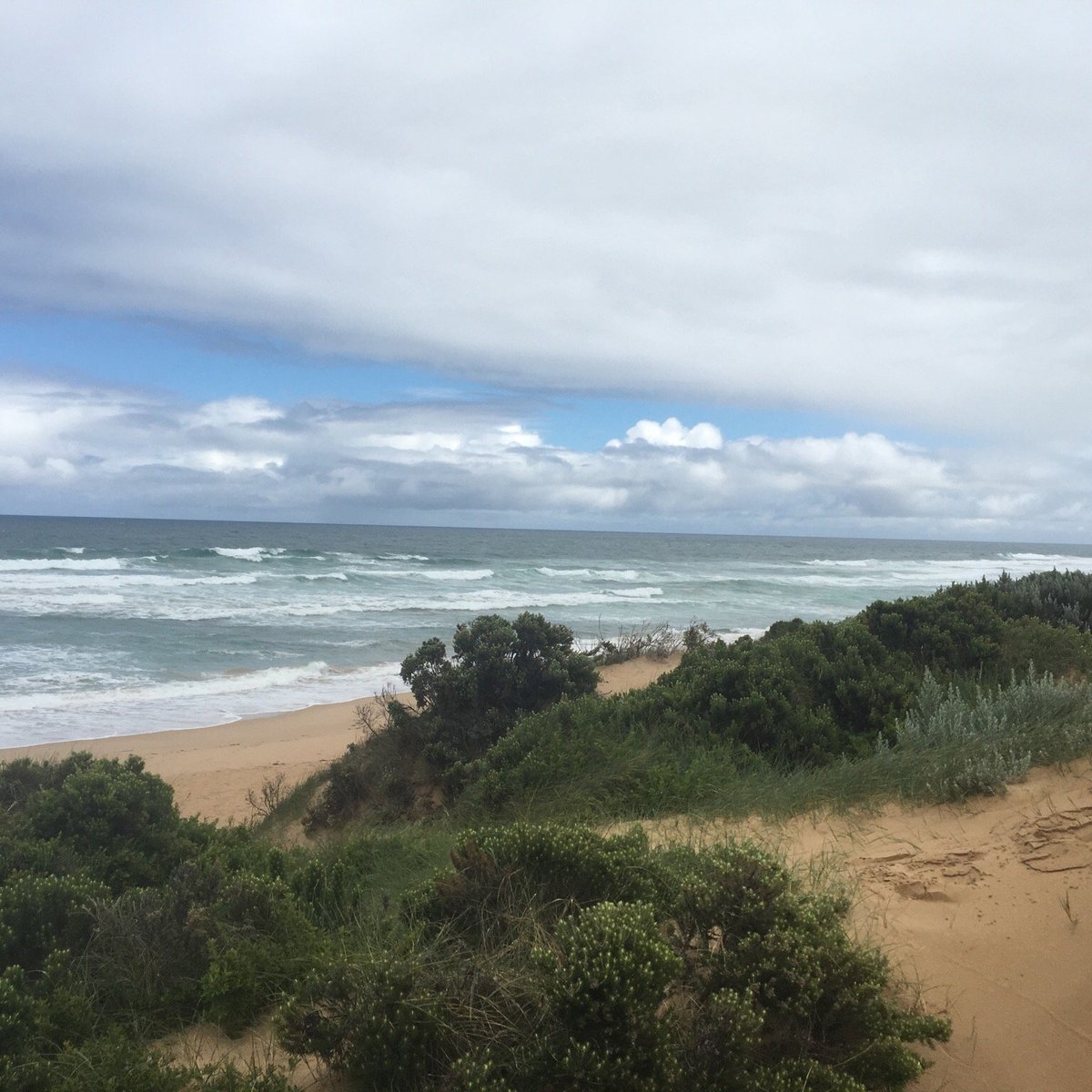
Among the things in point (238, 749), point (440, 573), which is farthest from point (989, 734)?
point (440, 573)

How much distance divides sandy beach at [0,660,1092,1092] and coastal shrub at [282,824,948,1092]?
30cm

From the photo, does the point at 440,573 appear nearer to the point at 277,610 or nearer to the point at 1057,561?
the point at 277,610

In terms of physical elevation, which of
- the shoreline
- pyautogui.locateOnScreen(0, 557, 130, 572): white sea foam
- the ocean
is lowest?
the shoreline

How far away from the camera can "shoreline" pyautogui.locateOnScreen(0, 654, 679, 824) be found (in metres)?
Answer: 10.9

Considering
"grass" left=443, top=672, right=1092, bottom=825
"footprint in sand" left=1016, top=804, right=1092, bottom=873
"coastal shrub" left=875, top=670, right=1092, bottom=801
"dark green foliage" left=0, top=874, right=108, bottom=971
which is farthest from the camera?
"grass" left=443, top=672, right=1092, bottom=825

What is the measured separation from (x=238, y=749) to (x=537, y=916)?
10.8 meters

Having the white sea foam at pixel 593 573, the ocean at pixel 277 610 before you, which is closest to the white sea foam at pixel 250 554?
A: the ocean at pixel 277 610

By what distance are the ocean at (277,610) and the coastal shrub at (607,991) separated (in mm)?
12103

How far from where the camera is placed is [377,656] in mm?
22000

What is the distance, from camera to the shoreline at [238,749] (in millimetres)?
10859

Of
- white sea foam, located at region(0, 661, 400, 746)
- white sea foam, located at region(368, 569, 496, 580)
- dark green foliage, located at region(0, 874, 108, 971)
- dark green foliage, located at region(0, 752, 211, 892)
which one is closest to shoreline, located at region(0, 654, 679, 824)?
white sea foam, located at region(0, 661, 400, 746)

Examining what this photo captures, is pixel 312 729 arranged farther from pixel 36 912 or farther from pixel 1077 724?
pixel 1077 724

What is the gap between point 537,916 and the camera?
3.54 metres

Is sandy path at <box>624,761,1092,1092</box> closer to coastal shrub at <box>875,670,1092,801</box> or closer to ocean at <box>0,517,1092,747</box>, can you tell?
coastal shrub at <box>875,670,1092,801</box>
